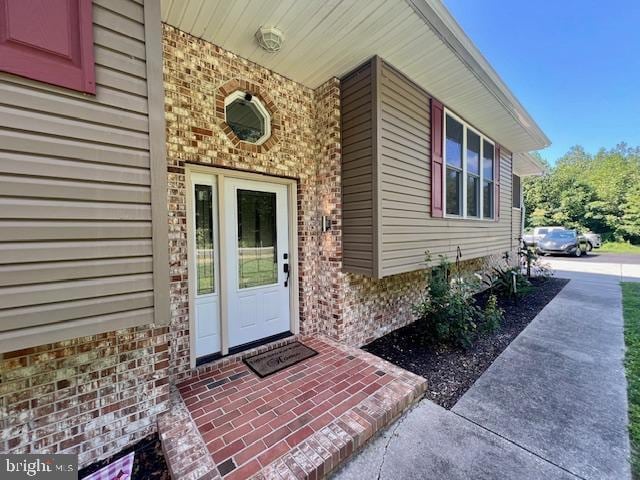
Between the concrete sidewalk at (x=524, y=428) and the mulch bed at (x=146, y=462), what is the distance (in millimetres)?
1208

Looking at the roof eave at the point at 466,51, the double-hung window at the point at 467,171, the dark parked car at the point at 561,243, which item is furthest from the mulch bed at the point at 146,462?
the dark parked car at the point at 561,243

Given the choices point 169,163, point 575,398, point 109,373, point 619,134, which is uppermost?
point 619,134

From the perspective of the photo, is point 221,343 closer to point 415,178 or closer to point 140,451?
point 140,451

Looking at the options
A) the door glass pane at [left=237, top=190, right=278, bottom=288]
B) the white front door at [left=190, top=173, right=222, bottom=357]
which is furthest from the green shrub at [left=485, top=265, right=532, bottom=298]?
the white front door at [left=190, top=173, right=222, bottom=357]

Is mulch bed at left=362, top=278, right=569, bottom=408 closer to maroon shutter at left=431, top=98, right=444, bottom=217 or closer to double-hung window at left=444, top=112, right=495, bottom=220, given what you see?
maroon shutter at left=431, top=98, right=444, bottom=217

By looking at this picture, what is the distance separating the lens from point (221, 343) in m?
2.98

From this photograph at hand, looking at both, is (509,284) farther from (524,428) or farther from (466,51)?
(466,51)

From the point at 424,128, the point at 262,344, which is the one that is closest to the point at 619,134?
the point at 424,128

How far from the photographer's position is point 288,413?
2.17 meters

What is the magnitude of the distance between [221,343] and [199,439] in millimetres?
1148

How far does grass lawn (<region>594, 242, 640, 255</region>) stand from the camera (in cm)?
1752

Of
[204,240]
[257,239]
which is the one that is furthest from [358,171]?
[204,240]

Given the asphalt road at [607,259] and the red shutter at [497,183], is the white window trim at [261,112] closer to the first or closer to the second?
the red shutter at [497,183]

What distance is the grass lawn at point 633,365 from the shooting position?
1941 mm
